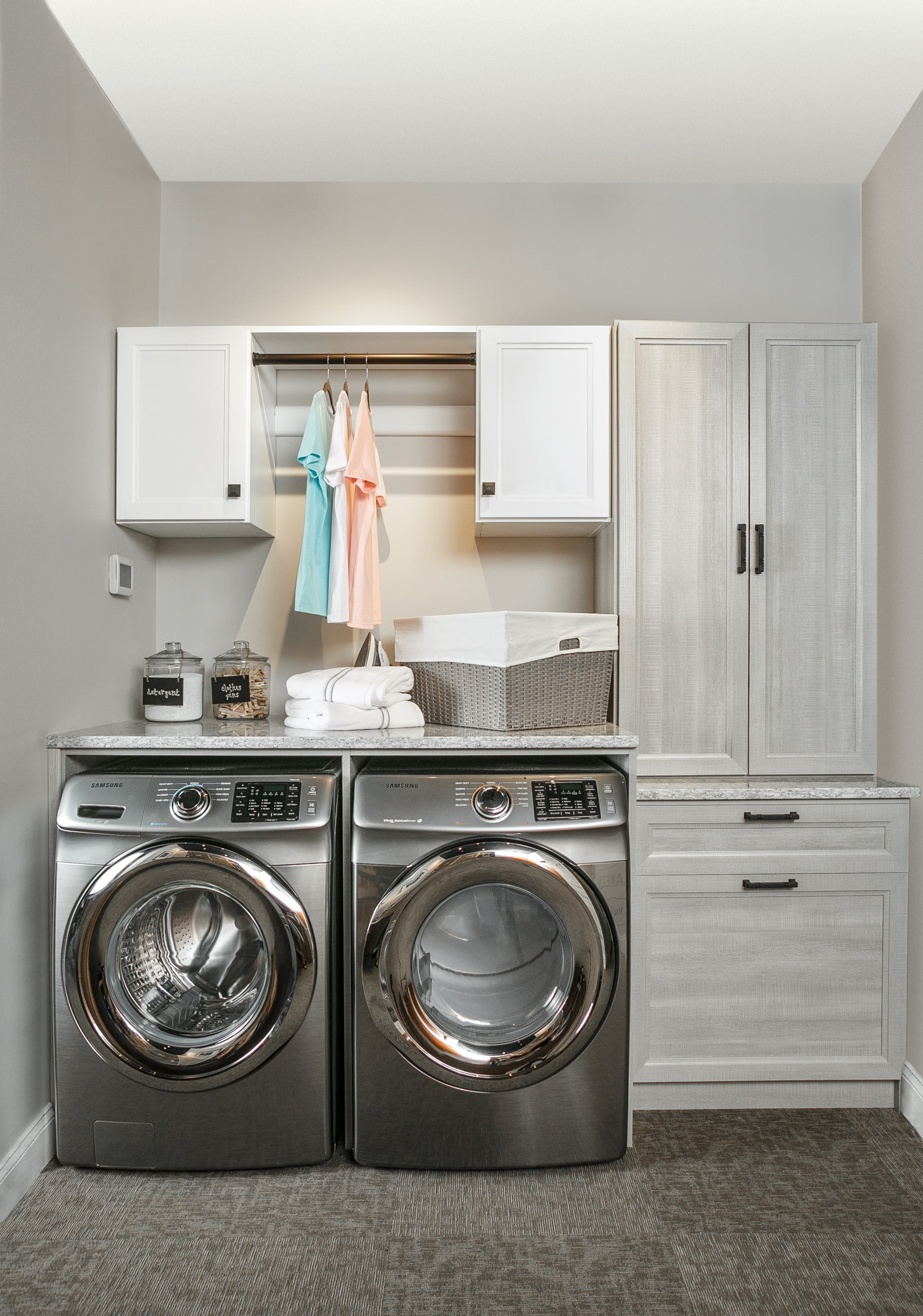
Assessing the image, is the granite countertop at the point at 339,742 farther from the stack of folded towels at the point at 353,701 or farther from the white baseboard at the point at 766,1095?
the white baseboard at the point at 766,1095

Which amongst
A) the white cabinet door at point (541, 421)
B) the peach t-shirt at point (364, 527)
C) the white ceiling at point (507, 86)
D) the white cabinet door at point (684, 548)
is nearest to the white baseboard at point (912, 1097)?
the white cabinet door at point (684, 548)

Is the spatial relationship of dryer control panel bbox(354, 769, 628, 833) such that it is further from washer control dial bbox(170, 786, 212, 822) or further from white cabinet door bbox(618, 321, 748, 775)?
white cabinet door bbox(618, 321, 748, 775)

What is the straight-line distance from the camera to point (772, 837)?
2.24 m

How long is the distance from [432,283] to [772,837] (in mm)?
2016

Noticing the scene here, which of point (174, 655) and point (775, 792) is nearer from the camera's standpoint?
point (775, 792)

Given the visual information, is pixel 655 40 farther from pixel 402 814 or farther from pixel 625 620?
pixel 402 814

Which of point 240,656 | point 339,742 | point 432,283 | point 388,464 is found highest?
point 432,283

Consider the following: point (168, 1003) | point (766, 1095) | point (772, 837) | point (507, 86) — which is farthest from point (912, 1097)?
point (507, 86)

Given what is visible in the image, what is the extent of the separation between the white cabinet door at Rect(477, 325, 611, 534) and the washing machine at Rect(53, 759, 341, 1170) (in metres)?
1.02

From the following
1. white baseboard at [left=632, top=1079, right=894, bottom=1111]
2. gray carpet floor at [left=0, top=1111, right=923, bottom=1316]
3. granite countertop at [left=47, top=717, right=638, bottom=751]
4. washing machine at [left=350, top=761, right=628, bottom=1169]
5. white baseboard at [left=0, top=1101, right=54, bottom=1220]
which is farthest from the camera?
white baseboard at [left=632, top=1079, right=894, bottom=1111]

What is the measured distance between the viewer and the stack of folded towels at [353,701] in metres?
2.19

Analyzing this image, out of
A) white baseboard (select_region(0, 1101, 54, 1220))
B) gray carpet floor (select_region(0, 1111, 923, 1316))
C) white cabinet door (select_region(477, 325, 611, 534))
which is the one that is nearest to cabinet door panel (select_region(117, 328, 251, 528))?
white cabinet door (select_region(477, 325, 611, 534))

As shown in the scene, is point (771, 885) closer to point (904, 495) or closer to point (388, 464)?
point (904, 495)

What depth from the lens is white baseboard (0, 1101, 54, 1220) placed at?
1.83 metres
